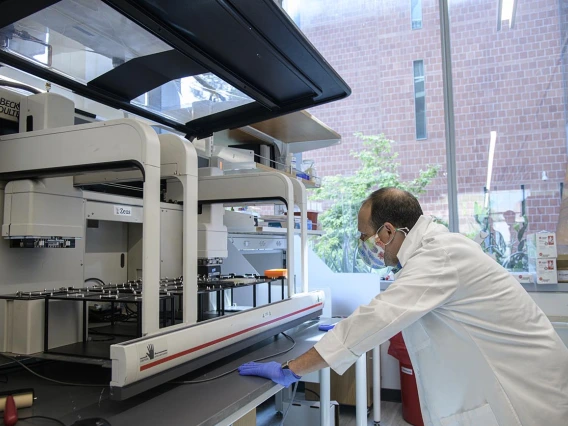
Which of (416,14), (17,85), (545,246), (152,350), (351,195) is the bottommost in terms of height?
(152,350)

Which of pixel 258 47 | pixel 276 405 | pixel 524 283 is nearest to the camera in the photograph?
pixel 258 47

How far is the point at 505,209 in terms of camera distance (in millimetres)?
3439

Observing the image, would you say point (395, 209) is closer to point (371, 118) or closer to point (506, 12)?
point (371, 118)

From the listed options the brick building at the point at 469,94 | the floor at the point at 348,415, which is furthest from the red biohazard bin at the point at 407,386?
the brick building at the point at 469,94

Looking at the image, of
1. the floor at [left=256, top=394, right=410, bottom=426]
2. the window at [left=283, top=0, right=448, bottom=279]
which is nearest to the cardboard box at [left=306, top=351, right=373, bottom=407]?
the floor at [left=256, top=394, right=410, bottom=426]

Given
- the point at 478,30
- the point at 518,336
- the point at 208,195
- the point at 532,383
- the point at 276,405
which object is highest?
the point at 478,30

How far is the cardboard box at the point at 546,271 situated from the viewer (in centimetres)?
313

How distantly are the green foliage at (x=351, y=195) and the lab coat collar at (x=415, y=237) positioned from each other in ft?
7.29

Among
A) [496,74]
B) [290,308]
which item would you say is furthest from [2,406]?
[496,74]

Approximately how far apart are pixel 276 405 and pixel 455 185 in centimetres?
209

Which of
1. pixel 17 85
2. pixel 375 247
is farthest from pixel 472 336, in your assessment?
pixel 17 85

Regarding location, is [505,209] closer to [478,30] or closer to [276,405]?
[478,30]

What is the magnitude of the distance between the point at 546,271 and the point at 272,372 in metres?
2.66

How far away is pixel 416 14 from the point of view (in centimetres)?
371
